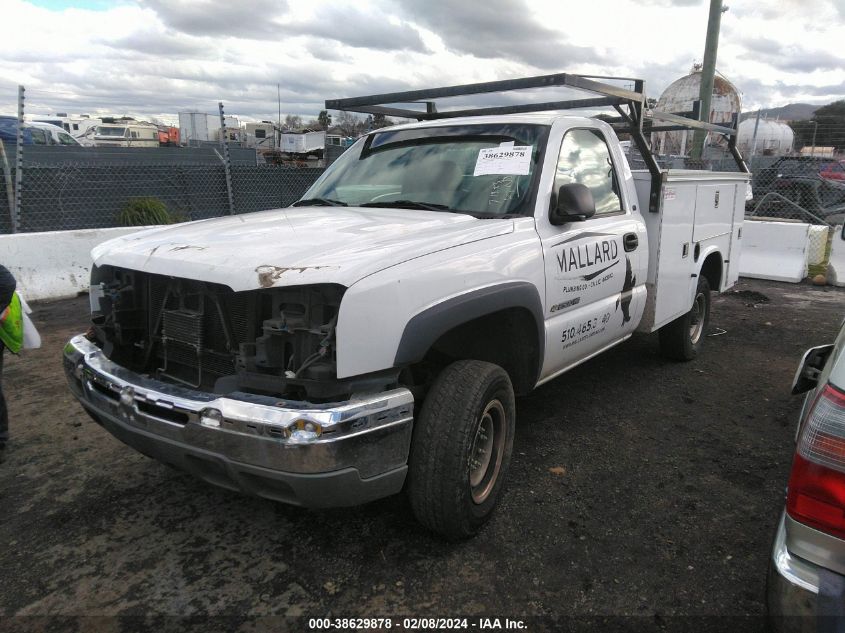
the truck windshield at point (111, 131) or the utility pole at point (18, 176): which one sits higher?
the truck windshield at point (111, 131)

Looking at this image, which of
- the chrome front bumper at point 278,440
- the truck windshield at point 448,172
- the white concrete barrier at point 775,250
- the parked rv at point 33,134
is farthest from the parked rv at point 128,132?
the chrome front bumper at point 278,440

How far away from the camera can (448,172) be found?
143 inches

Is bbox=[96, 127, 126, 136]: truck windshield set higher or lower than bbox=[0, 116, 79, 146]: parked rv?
higher

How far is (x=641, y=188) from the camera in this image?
4.56m

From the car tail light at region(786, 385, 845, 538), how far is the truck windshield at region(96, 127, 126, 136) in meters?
37.3

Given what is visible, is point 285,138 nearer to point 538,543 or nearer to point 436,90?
point 436,90

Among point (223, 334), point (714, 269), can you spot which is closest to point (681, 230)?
point (714, 269)

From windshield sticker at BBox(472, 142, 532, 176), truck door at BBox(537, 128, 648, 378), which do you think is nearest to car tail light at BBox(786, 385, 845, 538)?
truck door at BBox(537, 128, 648, 378)

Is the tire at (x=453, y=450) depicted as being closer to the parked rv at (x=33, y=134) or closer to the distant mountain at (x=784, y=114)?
the distant mountain at (x=784, y=114)

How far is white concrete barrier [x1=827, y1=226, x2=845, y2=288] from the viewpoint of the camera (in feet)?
30.3

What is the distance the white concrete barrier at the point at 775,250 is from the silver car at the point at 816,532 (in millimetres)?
8664

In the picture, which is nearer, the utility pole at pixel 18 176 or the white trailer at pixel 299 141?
the utility pole at pixel 18 176

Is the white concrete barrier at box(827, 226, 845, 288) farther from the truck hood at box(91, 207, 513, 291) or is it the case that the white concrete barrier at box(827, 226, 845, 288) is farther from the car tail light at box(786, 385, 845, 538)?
the car tail light at box(786, 385, 845, 538)

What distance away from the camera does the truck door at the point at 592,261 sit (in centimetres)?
344
